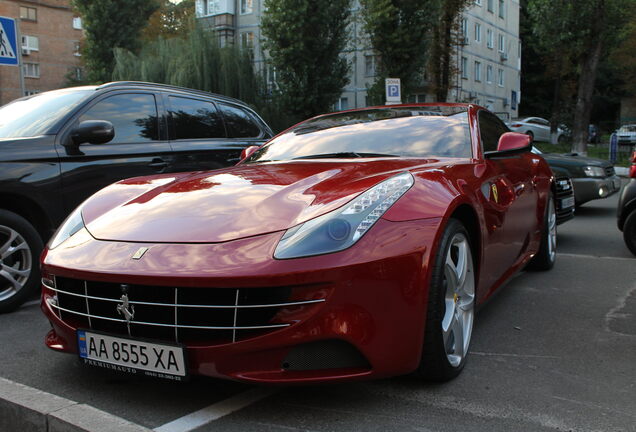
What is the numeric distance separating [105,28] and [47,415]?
33.9m

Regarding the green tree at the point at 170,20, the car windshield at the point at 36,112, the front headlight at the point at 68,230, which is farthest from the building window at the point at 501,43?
the front headlight at the point at 68,230

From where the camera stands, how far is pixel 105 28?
108 feet

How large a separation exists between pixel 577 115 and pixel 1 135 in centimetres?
2340

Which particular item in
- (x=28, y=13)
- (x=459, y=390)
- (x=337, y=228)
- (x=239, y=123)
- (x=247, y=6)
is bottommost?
(x=459, y=390)

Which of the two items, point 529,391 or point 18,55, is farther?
point 18,55

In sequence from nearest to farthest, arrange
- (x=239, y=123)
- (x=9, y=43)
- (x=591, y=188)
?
(x=239, y=123)
(x=9, y=43)
(x=591, y=188)

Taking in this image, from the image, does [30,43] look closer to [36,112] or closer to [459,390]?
[36,112]

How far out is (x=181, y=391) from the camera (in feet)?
9.09

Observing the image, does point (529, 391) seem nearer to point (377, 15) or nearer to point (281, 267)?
point (281, 267)

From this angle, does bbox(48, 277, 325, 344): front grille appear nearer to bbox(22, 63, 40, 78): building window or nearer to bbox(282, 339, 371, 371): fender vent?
bbox(282, 339, 371, 371): fender vent

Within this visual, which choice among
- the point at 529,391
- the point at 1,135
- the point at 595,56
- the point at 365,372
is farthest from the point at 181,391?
the point at 595,56

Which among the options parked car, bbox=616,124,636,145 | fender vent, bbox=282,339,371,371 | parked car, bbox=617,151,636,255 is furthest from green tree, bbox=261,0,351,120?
fender vent, bbox=282,339,371,371

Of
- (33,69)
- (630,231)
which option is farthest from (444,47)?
(33,69)

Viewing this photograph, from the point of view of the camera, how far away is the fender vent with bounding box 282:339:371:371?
2.36 m
